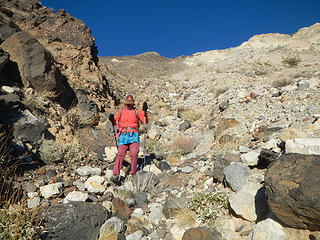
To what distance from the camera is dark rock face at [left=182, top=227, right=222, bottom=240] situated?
8.84ft

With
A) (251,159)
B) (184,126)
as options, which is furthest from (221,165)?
(184,126)

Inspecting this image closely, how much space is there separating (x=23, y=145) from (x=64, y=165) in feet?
3.44

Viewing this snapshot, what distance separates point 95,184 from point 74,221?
1413 millimetres

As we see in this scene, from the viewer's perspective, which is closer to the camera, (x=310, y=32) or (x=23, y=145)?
(x=23, y=145)

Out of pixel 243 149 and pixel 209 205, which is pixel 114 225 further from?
pixel 243 149

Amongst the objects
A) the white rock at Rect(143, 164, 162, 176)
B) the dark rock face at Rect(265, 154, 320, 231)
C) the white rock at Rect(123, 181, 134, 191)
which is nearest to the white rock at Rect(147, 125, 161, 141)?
the white rock at Rect(143, 164, 162, 176)

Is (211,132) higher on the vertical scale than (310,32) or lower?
lower

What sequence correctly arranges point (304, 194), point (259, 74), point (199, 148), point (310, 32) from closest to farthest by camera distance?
point (304, 194) < point (199, 148) < point (259, 74) < point (310, 32)

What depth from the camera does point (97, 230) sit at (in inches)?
119

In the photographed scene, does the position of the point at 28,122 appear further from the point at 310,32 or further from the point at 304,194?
the point at 310,32

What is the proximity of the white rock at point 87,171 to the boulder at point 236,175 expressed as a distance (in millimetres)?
2993

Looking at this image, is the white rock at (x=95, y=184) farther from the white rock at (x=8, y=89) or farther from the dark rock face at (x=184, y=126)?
the dark rock face at (x=184, y=126)

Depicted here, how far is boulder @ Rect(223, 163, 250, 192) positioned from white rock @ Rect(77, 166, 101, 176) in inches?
118

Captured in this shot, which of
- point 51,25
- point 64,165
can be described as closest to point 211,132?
point 64,165
